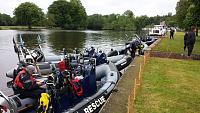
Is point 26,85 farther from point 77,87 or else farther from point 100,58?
point 100,58

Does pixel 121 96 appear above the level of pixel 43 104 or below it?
below

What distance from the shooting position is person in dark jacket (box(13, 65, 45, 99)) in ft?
29.3

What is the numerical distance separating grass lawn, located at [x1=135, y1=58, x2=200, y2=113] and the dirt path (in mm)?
462

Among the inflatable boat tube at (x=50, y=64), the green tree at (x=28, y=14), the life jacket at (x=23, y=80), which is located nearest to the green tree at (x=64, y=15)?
the green tree at (x=28, y=14)

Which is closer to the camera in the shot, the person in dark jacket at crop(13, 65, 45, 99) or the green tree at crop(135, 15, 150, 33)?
the person in dark jacket at crop(13, 65, 45, 99)

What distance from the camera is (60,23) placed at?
92000 millimetres

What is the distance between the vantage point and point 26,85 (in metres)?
9.04

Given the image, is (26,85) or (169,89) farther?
(169,89)

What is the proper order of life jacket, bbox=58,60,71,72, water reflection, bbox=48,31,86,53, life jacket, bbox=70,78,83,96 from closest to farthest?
life jacket, bbox=70,78,83,96
life jacket, bbox=58,60,71,72
water reflection, bbox=48,31,86,53

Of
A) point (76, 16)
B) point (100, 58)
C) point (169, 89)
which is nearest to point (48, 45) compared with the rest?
point (100, 58)

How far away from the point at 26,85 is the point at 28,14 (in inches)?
3306

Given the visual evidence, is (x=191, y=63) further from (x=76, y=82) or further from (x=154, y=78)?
(x=76, y=82)

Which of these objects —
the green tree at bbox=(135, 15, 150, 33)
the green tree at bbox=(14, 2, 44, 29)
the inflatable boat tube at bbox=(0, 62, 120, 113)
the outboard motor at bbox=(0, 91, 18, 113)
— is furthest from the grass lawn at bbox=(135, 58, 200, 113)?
the green tree at bbox=(135, 15, 150, 33)

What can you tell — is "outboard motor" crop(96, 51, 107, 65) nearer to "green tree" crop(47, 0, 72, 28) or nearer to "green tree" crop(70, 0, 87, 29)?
"green tree" crop(47, 0, 72, 28)
